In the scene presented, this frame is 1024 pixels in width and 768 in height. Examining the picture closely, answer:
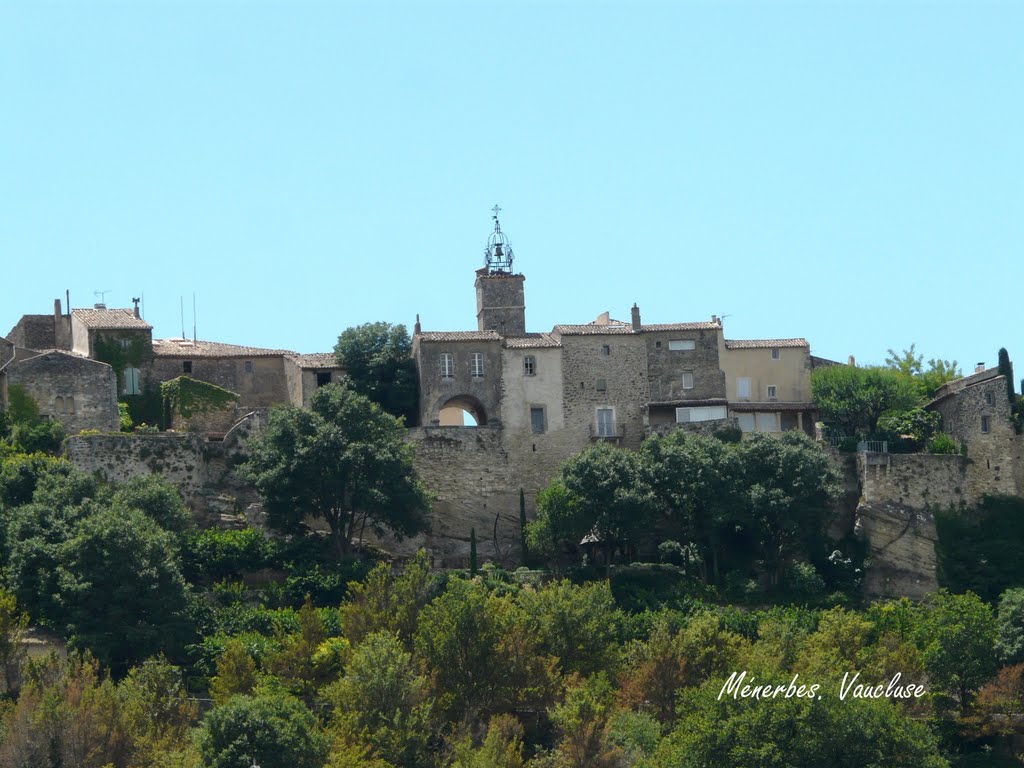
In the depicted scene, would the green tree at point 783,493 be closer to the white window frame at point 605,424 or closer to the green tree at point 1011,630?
the white window frame at point 605,424

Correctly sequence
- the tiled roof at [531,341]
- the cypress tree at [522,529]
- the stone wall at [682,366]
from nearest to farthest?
the cypress tree at [522,529], the tiled roof at [531,341], the stone wall at [682,366]

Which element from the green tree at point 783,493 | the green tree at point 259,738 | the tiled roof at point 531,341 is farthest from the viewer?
the tiled roof at point 531,341

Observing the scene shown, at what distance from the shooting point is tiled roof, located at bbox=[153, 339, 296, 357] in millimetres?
84625

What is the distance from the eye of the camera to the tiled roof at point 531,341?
83625 millimetres

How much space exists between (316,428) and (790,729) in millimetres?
22457

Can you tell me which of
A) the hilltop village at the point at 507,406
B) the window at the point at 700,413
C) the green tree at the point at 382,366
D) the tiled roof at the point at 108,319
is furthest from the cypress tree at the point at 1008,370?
the tiled roof at the point at 108,319

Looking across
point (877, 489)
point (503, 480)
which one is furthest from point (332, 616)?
point (877, 489)

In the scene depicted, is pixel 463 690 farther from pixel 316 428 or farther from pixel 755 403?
pixel 755 403

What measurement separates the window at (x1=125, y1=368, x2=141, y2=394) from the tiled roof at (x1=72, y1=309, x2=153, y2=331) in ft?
5.46

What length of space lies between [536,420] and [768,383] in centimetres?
918

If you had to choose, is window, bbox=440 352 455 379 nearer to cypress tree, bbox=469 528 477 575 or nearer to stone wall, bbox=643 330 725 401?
cypress tree, bbox=469 528 477 575

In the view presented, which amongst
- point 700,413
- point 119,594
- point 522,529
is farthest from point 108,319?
point 700,413

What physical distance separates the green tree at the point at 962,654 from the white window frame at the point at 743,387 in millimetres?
17391

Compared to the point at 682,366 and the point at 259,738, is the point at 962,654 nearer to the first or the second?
the point at 682,366
